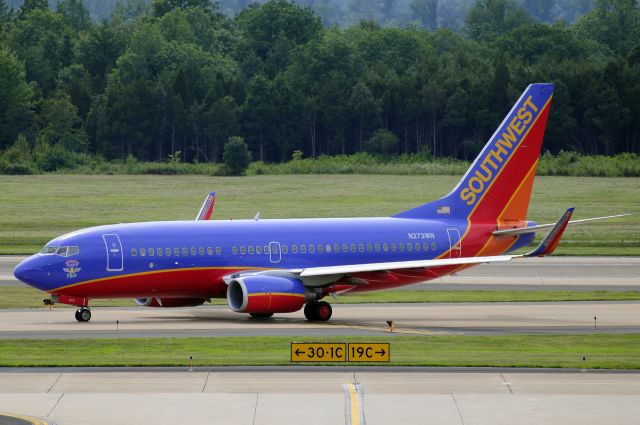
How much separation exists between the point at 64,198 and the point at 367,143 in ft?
162

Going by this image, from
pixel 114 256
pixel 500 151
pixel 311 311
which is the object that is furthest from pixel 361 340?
pixel 500 151

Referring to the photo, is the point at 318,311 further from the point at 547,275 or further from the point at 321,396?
the point at 547,275

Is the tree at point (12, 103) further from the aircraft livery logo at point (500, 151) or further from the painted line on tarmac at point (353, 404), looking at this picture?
the painted line on tarmac at point (353, 404)

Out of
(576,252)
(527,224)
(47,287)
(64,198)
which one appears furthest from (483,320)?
(64,198)

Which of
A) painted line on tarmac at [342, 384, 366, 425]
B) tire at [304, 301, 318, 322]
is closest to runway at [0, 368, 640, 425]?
painted line on tarmac at [342, 384, 366, 425]

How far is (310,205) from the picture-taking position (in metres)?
112

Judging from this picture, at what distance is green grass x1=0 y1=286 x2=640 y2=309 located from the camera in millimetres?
54938

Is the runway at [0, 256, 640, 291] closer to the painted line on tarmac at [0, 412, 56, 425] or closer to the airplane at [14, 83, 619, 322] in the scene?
the airplane at [14, 83, 619, 322]

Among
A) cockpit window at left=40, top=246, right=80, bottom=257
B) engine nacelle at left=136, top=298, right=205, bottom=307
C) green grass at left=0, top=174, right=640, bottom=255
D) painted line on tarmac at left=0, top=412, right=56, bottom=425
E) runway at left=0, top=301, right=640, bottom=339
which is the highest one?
cockpit window at left=40, top=246, right=80, bottom=257

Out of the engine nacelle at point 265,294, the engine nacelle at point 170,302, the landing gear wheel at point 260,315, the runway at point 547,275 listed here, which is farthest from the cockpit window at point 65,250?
the runway at point 547,275

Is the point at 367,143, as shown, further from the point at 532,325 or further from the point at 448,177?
the point at 532,325

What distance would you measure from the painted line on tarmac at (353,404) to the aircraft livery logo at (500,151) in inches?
881

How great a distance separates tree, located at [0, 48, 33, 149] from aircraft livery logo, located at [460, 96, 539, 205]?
112282 mm

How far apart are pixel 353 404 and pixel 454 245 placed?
2304 centimetres
